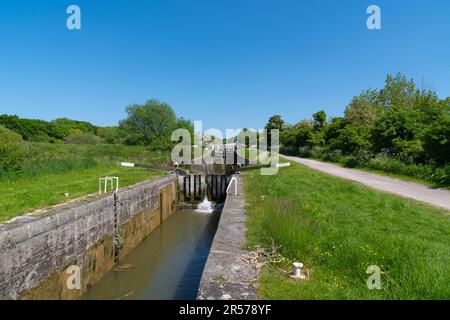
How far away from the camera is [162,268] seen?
719 cm

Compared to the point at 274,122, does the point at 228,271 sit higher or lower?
lower

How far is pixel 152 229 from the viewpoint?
10727 mm

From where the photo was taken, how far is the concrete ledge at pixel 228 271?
3027mm

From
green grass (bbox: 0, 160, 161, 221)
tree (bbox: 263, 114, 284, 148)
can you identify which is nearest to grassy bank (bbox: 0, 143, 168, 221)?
green grass (bbox: 0, 160, 161, 221)

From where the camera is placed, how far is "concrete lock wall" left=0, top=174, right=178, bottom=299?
410 cm

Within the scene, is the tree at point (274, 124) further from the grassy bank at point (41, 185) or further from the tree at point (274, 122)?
the grassy bank at point (41, 185)

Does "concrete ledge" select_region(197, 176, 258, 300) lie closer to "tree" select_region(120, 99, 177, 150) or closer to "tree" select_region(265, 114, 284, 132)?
"tree" select_region(120, 99, 177, 150)

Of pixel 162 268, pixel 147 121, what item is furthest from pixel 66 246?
pixel 147 121

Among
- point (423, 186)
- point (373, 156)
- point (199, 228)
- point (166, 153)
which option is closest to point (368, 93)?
point (373, 156)

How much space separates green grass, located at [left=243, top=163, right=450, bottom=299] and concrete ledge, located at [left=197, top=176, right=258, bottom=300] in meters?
0.18

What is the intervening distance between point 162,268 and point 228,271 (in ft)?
13.9

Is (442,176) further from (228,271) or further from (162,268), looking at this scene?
(228,271)

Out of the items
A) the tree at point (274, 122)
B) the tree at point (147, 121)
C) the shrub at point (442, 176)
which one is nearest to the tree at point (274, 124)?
the tree at point (274, 122)
